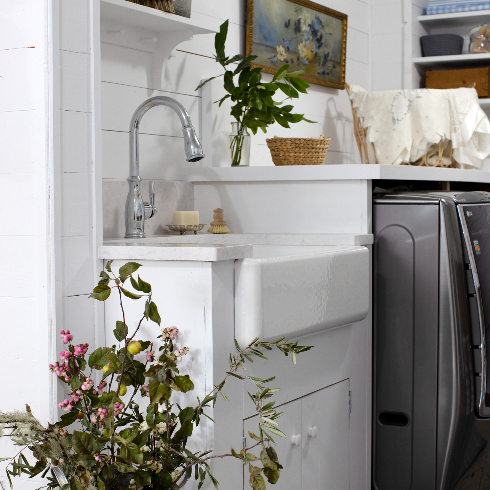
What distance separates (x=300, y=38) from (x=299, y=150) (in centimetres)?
88

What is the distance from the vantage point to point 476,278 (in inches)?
76.1

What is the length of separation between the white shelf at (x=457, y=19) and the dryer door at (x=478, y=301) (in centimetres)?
187

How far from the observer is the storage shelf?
175 centimetres

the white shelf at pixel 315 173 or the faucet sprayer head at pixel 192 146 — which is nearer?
the faucet sprayer head at pixel 192 146

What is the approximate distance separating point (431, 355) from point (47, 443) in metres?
1.15

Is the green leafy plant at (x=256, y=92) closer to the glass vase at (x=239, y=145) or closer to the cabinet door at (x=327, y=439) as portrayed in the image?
the glass vase at (x=239, y=145)

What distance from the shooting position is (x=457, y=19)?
3619 mm

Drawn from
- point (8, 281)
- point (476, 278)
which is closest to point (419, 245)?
point (476, 278)

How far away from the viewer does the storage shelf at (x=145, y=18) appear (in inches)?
69.0

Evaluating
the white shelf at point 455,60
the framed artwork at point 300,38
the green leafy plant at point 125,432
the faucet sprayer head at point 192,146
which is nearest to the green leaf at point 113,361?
the green leafy plant at point 125,432

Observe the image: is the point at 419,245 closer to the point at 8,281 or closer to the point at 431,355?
the point at 431,355

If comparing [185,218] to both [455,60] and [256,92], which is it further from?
[455,60]

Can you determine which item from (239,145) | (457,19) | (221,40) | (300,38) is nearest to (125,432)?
(239,145)

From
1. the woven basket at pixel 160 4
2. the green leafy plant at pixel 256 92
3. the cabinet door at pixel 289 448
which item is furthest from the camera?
the green leafy plant at pixel 256 92
